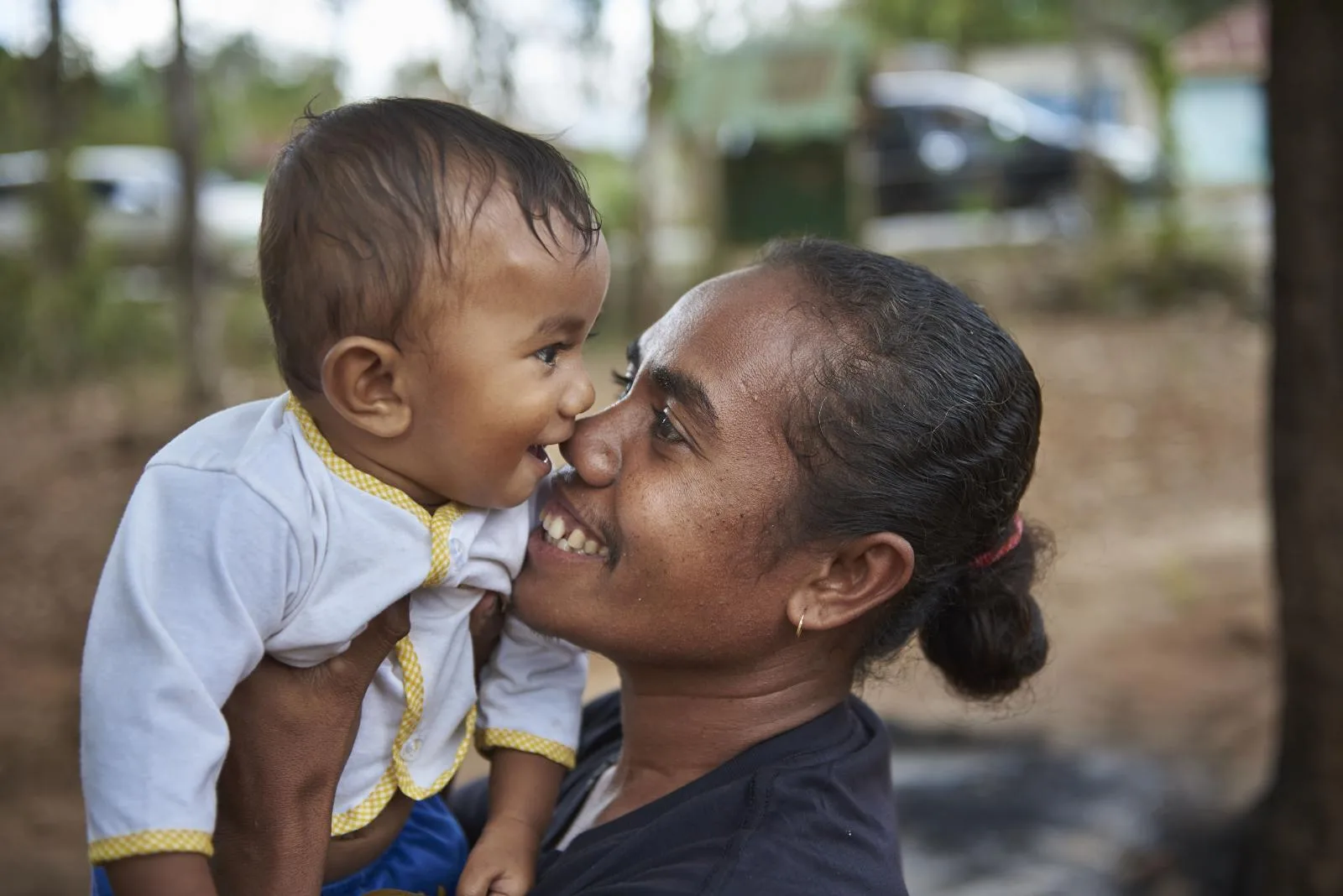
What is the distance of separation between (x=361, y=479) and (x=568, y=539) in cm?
36

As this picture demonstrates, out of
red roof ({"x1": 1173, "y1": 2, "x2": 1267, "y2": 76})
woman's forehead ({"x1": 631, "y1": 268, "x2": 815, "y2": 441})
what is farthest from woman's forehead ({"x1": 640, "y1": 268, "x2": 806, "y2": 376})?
red roof ({"x1": 1173, "y1": 2, "x2": 1267, "y2": 76})

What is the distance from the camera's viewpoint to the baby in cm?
144

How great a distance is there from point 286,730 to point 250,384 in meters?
9.04

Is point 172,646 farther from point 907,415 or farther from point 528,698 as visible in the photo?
point 907,415

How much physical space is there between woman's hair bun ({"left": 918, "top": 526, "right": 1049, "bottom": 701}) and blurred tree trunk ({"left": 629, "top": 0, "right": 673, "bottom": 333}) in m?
9.59

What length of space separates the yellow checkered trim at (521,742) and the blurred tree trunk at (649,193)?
387 inches

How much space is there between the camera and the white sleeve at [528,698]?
196 cm

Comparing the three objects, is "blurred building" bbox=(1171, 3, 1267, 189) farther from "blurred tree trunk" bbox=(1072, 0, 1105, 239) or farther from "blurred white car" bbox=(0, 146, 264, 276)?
"blurred white car" bbox=(0, 146, 264, 276)

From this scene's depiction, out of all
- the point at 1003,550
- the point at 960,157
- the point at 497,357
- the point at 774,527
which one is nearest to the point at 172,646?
the point at 497,357

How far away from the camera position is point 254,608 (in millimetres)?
1492

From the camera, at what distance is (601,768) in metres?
2.17

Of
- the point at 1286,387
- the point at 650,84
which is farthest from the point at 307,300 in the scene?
the point at 650,84

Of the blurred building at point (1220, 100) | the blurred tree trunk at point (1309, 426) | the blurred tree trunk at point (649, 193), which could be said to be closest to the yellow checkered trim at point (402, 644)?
the blurred tree trunk at point (1309, 426)

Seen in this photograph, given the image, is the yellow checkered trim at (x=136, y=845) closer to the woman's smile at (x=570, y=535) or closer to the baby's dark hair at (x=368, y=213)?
the baby's dark hair at (x=368, y=213)
